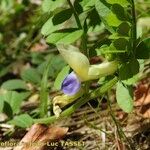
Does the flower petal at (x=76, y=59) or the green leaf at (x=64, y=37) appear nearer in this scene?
the flower petal at (x=76, y=59)

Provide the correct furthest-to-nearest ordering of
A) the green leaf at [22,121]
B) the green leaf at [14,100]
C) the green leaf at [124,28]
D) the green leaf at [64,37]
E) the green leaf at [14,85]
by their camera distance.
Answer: the green leaf at [14,85], the green leaf at [14,100], the green leaf at [22,121], the green leaf at [64,37], the green leaf at [124,28]

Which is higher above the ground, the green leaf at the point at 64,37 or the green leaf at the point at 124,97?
the green leaf at the point at 64,37

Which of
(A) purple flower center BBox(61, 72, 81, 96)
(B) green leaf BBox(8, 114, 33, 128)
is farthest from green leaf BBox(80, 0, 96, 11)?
(B) green leaf BBox(8, 114, 33, 128)

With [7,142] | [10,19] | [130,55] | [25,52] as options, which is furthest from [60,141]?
[10,19]

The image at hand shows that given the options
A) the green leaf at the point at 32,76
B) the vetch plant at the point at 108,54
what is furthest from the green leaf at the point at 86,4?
the green leaf at the point at 32,76

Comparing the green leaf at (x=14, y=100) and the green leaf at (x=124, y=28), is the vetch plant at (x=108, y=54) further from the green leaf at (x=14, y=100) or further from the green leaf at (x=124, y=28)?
the green leaf at (x=14, y=100)

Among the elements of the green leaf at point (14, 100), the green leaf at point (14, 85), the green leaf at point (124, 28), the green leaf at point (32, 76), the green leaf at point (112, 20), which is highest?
the green leaf at point (112, 20)

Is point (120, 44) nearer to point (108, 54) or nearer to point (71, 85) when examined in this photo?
point (108, 54)

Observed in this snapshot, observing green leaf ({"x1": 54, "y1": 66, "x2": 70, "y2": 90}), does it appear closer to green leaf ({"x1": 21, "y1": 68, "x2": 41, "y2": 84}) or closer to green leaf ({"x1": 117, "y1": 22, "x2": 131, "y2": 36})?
green leaf ({"x1": 117, "y1": 22, "x2": 131, "y2": 36})
